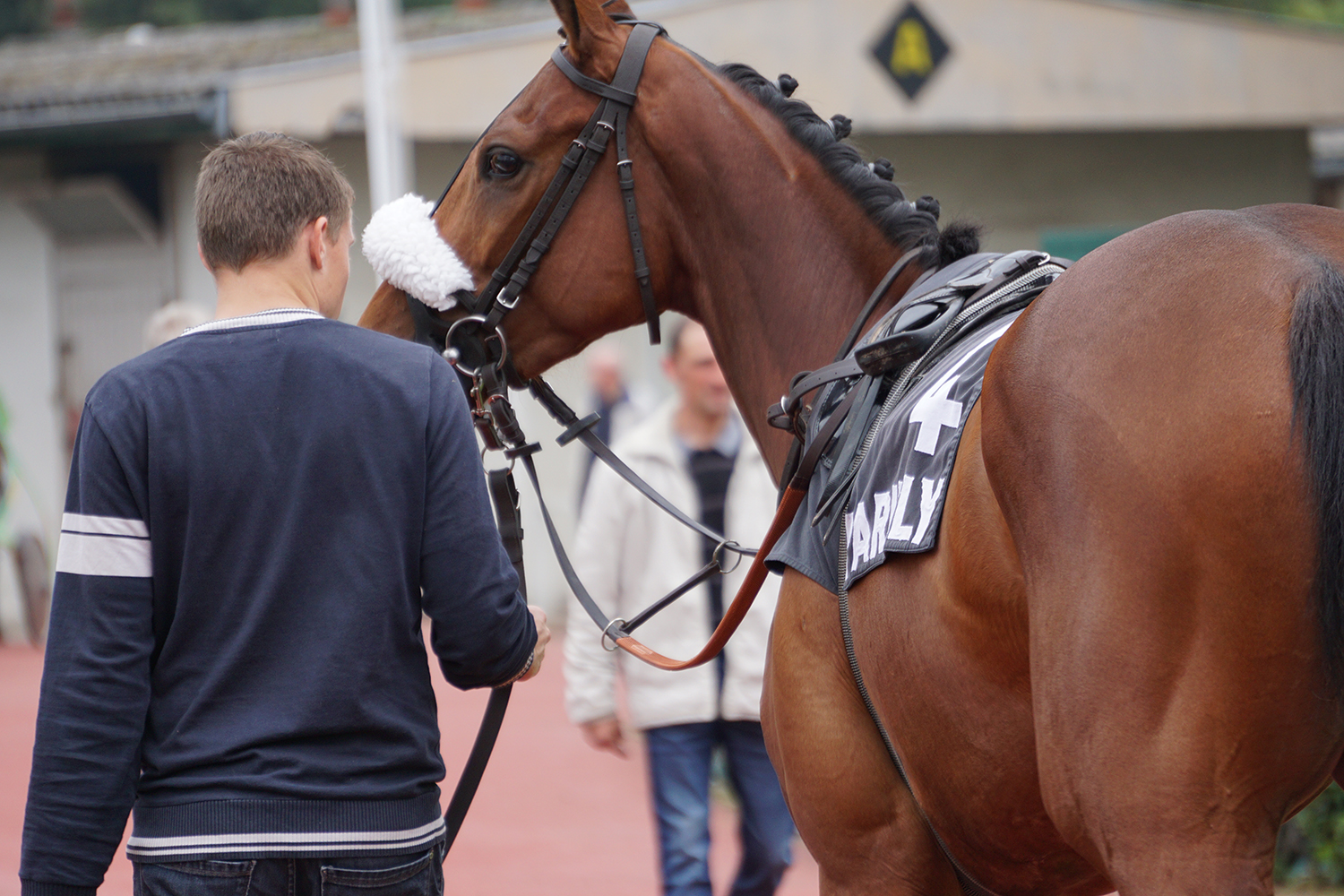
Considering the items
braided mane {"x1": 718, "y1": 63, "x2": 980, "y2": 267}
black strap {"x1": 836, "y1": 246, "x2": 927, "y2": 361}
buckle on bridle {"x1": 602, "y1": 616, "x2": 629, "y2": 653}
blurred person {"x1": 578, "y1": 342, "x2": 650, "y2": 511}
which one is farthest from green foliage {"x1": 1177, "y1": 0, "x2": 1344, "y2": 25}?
buckle on bridle {"x1": 602, "y1": 616, "x2": 629, "y2": 653}

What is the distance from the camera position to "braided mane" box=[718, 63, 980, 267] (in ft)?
8.71

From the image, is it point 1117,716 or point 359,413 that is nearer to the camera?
point 1117,716

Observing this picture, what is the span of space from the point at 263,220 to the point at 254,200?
3 centimetres

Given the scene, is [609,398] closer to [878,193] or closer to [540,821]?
[540,821]

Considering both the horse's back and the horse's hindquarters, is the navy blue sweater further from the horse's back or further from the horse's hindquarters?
the horse's back

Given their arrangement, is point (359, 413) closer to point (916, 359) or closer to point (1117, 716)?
point (916, 359)

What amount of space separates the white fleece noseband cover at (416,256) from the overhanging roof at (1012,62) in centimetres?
726

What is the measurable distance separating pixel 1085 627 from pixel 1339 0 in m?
26.3

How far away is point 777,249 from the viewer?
2705 millimetres

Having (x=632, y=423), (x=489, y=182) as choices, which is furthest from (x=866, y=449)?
(x=632, y=423)

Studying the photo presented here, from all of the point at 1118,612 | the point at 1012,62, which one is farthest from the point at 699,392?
the point at 1012,62

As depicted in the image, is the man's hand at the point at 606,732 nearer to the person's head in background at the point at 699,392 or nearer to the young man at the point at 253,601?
the person's head in background at the point at 699,392

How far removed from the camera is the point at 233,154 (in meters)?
2.03

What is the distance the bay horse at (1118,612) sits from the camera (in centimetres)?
152
